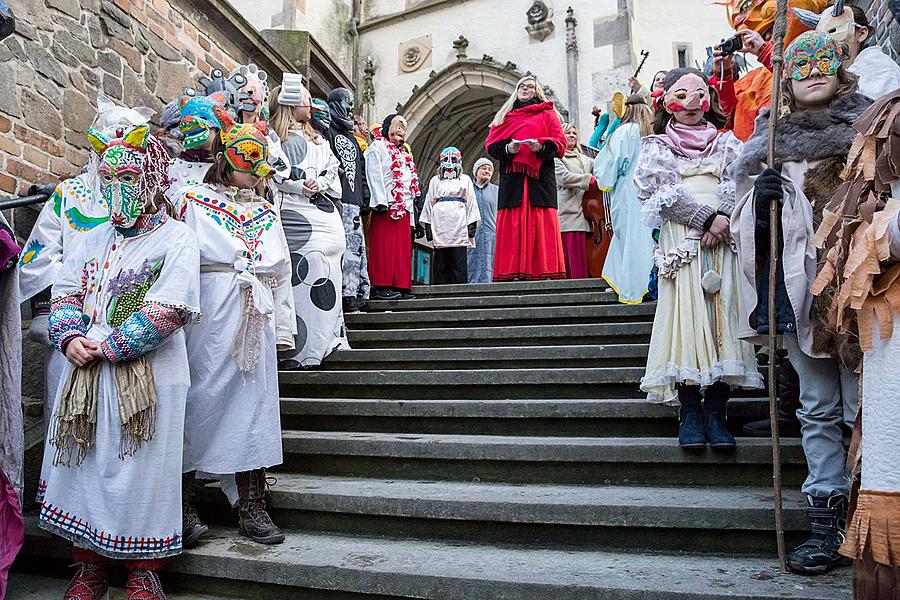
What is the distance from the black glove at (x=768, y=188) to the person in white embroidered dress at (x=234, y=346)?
2054 millimetres

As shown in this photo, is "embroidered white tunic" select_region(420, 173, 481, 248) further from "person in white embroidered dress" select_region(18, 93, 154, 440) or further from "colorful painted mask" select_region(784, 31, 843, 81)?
"colorful painted mask" select_region(784, 31, 843, 81)

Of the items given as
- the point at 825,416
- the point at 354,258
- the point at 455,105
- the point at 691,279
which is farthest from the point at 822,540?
the point at 455,105

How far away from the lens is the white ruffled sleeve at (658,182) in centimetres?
321

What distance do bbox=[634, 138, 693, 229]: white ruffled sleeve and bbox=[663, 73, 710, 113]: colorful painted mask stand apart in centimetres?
21

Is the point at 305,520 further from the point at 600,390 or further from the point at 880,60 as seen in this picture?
the point at 880,60

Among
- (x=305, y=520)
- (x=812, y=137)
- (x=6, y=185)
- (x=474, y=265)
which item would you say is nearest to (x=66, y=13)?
(x=6, y=185)

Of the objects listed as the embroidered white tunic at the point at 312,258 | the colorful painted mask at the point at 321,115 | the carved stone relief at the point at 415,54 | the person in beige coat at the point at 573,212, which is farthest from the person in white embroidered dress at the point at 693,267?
the carved stone relief at the point at 415,54

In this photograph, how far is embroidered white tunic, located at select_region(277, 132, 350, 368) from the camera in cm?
468

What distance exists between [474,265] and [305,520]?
594cm

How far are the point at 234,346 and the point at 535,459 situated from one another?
4.84 feet

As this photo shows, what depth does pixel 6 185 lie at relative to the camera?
3947mm

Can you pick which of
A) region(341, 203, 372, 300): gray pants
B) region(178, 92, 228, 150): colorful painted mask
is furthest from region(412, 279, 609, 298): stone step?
region(178, 92, 228, 150): colorful painted mask

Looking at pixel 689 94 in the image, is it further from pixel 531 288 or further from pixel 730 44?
pixel 531 288

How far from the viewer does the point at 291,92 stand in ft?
16.5
